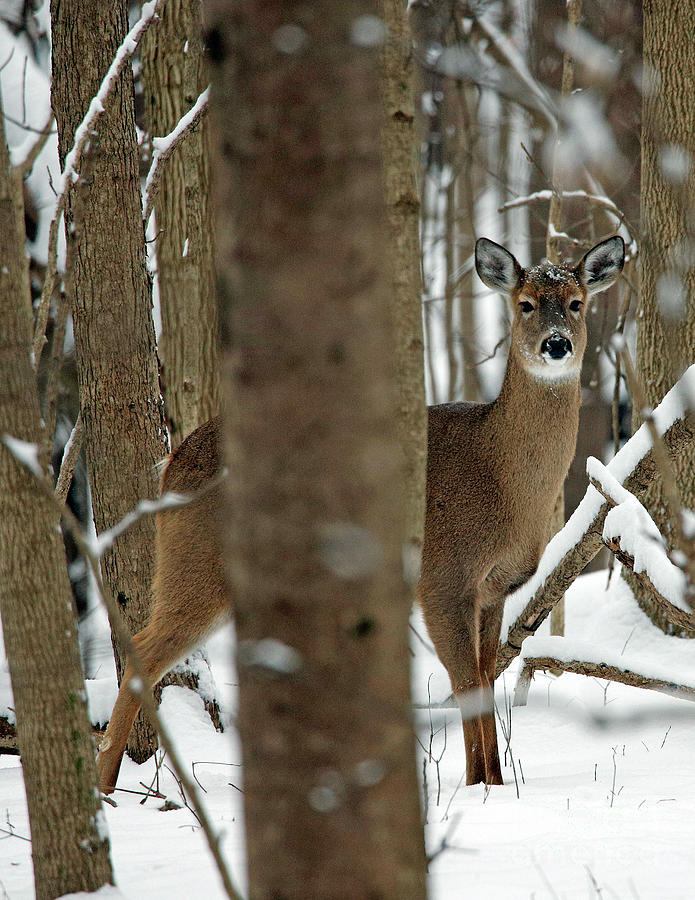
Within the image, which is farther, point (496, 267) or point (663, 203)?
point (663, 203)

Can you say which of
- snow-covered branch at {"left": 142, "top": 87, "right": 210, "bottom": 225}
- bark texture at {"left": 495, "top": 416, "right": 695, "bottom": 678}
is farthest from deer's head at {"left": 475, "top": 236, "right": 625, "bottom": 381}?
snow-covered branch at {"left": 142, "top": 87, "right": 210, "bottom": 225}

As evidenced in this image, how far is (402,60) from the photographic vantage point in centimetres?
286

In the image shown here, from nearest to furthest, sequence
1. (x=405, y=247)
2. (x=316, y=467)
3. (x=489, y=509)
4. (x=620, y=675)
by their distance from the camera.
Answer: (x=316, y=467)
(x=405, y=247)
(x=620, y=675)
(x=489, y=509)

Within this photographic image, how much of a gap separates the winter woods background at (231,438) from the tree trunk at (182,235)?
0.05 ft

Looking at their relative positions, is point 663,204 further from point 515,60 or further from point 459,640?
point 515,60

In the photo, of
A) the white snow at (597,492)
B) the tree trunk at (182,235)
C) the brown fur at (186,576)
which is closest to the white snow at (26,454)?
the brown fur at (186,576)

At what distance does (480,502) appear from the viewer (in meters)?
5.26

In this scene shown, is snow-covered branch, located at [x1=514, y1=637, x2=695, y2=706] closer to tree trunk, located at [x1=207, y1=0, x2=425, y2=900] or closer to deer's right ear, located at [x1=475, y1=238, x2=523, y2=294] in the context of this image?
deer's right ear, located at [x1=475, y1=238, x2=523, y2=294]

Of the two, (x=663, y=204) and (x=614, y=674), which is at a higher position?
(x=663, y=204)

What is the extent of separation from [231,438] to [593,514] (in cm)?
336

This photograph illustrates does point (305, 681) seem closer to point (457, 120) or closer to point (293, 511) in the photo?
point (293, 511)

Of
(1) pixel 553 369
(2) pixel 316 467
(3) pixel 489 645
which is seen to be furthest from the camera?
(3) pixel 489 645

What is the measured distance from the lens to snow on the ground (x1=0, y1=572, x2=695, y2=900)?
257cm

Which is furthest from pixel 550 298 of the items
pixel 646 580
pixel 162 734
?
pixel 162 734
